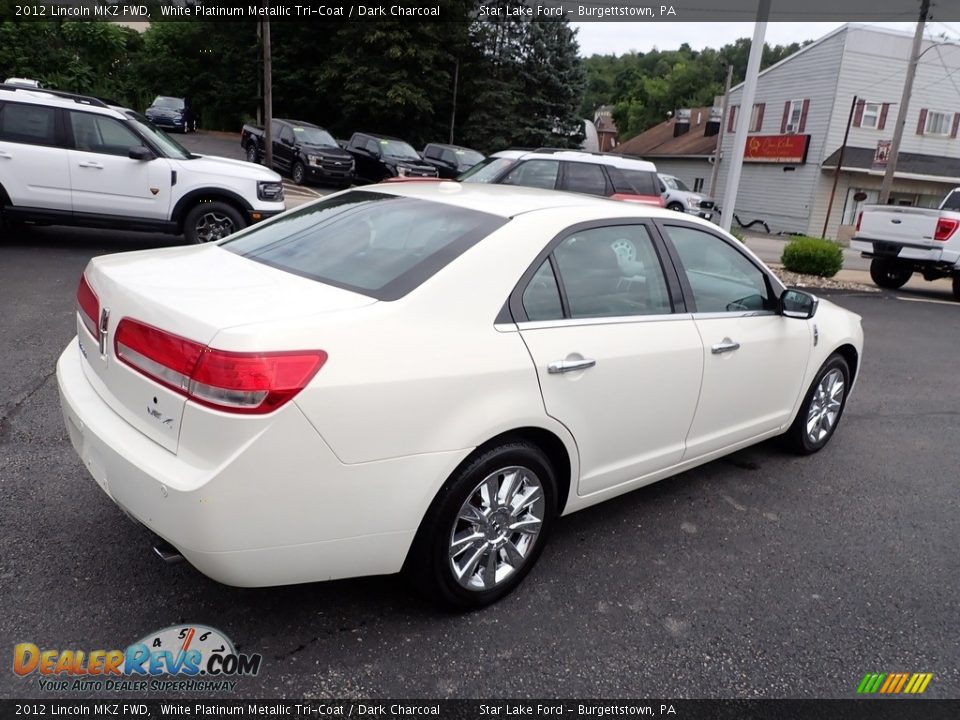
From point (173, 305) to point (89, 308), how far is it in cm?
70

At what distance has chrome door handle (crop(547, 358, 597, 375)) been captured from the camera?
9.18 ft

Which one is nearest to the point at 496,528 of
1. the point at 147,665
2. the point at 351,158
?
the point at 147,665

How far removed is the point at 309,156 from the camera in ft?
67.3

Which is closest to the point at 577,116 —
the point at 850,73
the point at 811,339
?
the point at 850,73

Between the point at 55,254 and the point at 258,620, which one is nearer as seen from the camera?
the point at 258,620

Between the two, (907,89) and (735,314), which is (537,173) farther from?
(907,89)

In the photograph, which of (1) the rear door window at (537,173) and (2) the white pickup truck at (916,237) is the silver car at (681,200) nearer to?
(2) the white pickup truck at (916,237)

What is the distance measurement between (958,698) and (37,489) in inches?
157

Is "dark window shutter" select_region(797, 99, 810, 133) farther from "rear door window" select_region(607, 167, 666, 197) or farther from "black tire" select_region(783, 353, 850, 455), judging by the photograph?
"black tire" select_region(783, 353, 850, 455)

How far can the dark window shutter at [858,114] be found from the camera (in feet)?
101

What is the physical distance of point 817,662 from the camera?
8.95 feet

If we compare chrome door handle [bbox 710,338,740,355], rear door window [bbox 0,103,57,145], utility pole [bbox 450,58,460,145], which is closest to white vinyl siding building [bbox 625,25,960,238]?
utility pole [bbox 450,58,460,145]

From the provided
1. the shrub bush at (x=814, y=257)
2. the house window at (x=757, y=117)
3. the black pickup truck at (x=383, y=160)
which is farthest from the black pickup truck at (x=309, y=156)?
the house window at (x=757, y=117)

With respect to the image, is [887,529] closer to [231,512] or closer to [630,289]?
[630,289]
